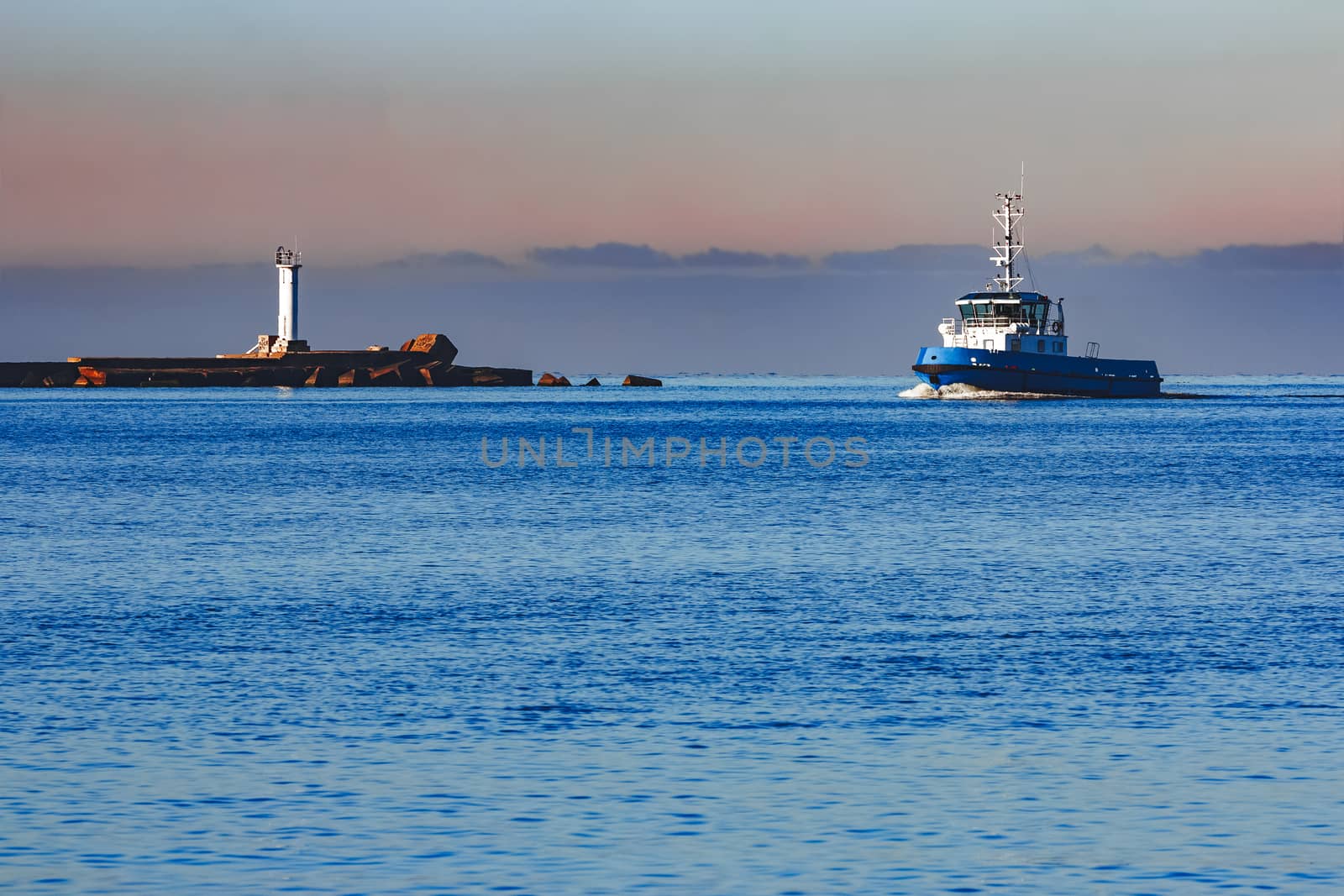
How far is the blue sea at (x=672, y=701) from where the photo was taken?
13.1 meters

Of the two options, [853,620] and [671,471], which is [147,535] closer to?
[853,620]

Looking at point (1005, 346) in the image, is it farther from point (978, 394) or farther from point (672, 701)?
point (672, 701)

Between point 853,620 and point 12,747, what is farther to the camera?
point 853,620

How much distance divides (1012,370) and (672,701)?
117510 millimetres

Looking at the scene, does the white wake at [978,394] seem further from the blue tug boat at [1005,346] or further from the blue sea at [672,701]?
the blue sea at [672,701]

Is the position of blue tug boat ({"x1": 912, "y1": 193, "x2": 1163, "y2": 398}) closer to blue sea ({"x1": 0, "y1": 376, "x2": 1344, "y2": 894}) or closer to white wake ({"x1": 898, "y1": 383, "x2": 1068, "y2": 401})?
white wake ({"x1": 898, "y1": 383, "x2": 1068, "y2": 401})

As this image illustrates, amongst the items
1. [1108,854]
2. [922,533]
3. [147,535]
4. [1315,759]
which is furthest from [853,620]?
[147,535]

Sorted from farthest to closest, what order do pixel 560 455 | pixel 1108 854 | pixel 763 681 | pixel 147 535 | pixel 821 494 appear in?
1. pixel 560 455
2. pixel 821 494
3. pixel 147 535
4. pixel 763 681
5. pixel 1108 854

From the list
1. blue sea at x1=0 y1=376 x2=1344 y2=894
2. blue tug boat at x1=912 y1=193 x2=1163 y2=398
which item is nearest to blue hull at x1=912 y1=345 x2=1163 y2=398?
blue tug boat at x1=912 y1=193 x2=1163 y2=398

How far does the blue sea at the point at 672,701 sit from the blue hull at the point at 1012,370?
8330cm

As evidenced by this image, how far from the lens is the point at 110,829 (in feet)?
45.1

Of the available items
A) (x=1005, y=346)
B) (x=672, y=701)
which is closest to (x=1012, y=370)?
(x=1005, y=346)

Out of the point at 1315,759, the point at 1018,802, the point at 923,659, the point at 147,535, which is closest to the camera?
the point at 1018,802

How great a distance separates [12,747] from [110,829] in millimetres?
3529
